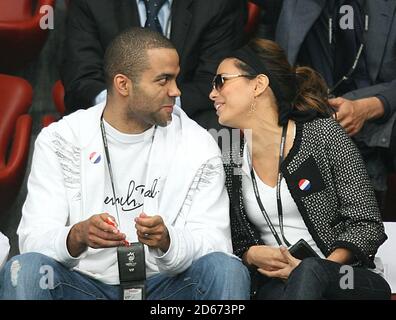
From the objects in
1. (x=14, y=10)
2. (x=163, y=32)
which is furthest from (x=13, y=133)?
(x=163, y=32)

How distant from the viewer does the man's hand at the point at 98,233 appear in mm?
2686

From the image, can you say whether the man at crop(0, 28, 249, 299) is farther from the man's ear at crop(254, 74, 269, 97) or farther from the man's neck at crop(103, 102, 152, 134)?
the man's ear at crop(254, 74, 269, 97)

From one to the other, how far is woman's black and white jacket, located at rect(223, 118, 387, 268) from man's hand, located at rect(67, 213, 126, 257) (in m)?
0.55

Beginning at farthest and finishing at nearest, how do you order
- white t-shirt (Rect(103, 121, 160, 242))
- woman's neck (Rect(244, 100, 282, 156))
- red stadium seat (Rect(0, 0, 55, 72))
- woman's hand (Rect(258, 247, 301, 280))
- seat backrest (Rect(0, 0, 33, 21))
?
seat backrest (Rect(0, 0, 33, 21)) → red stadium seat (Rect(0, 0, 55, 72)) → woman's neck (Rect(244, 100, 282, 156)) → white t-shirt (Rect(103, 121, 160, 242)) → woman's hand (Rect(258, 247, 301, 280))

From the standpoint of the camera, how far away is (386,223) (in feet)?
11.3

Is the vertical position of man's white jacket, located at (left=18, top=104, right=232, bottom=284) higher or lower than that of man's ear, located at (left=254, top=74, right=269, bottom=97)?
lower

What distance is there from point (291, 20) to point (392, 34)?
15.5 inches

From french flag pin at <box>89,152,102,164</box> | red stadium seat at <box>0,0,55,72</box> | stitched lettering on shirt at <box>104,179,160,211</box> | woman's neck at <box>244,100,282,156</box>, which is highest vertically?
red stadium seat at <box>0,0,55,72</box>

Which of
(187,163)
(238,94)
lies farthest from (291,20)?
(187,163)

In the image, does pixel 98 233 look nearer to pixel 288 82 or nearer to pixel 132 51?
pixel 132 51

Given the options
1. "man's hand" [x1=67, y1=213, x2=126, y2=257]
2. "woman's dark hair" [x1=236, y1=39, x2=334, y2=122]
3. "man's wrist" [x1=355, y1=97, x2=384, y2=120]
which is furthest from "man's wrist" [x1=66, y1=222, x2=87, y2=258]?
"man's wrist" [x1=355, y1=97, x2=384, y2=120]

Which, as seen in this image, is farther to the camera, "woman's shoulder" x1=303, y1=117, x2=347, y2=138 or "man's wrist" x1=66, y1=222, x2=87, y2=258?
"woman's shoulder" x1=303, y1=117, x2=347, y2=138

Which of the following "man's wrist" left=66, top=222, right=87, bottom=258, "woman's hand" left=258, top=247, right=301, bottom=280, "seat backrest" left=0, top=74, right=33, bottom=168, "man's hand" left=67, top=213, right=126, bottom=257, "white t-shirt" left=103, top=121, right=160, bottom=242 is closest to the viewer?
"man's hand" left=67, top=213, right=126, bottom=257

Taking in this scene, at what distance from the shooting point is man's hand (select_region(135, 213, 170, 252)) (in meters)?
2.69
